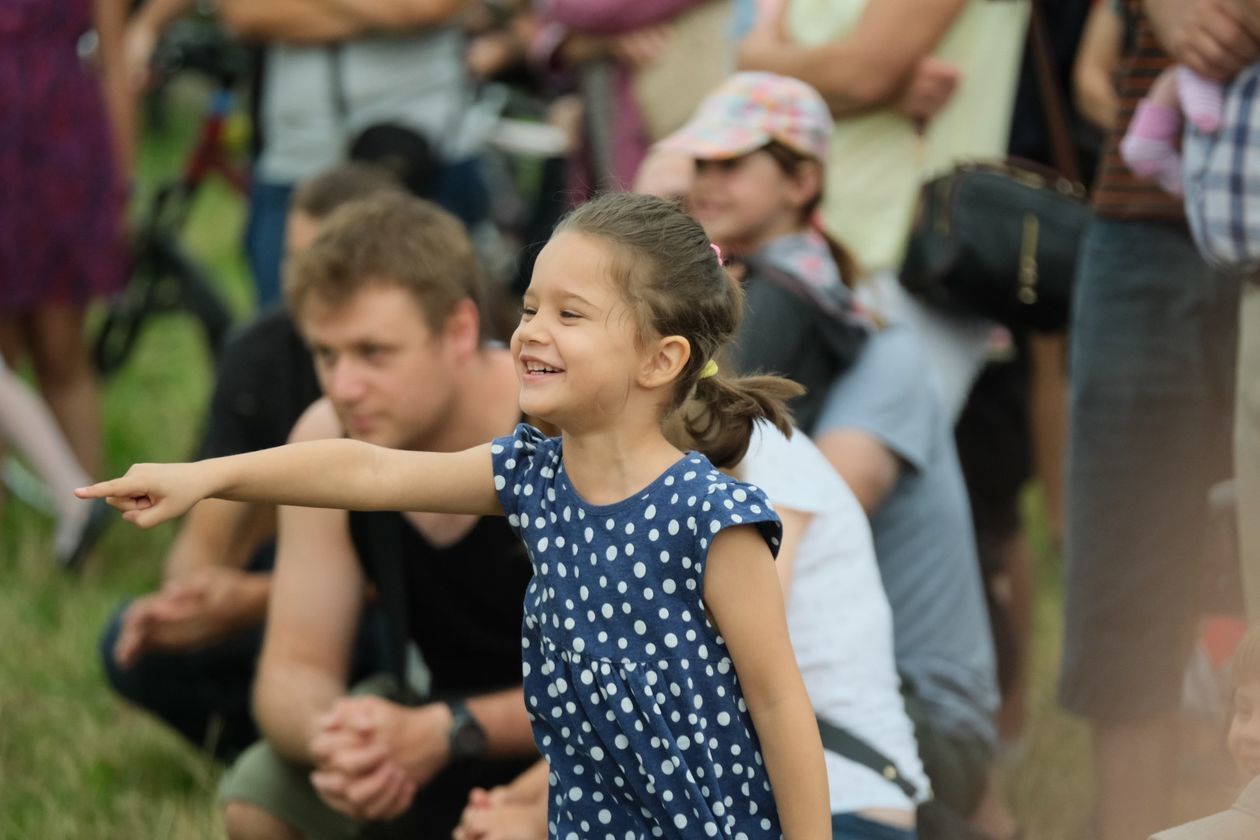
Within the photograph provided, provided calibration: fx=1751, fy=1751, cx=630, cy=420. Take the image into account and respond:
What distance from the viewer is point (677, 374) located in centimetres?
185

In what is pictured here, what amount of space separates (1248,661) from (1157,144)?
97cm

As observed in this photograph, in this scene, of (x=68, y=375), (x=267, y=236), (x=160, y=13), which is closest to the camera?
(x=267, y=236)

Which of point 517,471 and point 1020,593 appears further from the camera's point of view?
point 1020,593

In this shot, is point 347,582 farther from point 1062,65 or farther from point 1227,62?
point 1062,65

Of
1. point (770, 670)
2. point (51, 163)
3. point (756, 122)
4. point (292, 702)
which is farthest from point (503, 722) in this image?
point (51, 163)

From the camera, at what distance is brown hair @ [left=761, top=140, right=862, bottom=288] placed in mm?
3045

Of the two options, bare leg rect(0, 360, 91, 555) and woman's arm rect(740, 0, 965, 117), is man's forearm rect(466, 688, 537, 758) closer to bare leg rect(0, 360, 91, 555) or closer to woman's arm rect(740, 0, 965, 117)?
woman's arm rect(740, 0, 965, 117)

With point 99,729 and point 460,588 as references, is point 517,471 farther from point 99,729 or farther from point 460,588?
point 99,729

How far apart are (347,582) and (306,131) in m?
2.25

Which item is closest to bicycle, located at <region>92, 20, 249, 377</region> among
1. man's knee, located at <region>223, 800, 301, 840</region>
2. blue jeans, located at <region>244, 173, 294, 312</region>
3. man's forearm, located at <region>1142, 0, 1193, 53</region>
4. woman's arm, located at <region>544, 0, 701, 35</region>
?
blue jeans, located at <region>244, 173, 294, 312</region>

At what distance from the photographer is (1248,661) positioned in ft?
6.13

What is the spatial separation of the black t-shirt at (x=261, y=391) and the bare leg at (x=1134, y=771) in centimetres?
161

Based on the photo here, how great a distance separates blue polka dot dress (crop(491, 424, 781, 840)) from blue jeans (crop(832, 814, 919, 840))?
17.0 inches

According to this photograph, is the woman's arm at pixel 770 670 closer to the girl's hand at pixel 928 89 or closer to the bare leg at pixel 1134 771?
the bare leg at pixel 1134 771
